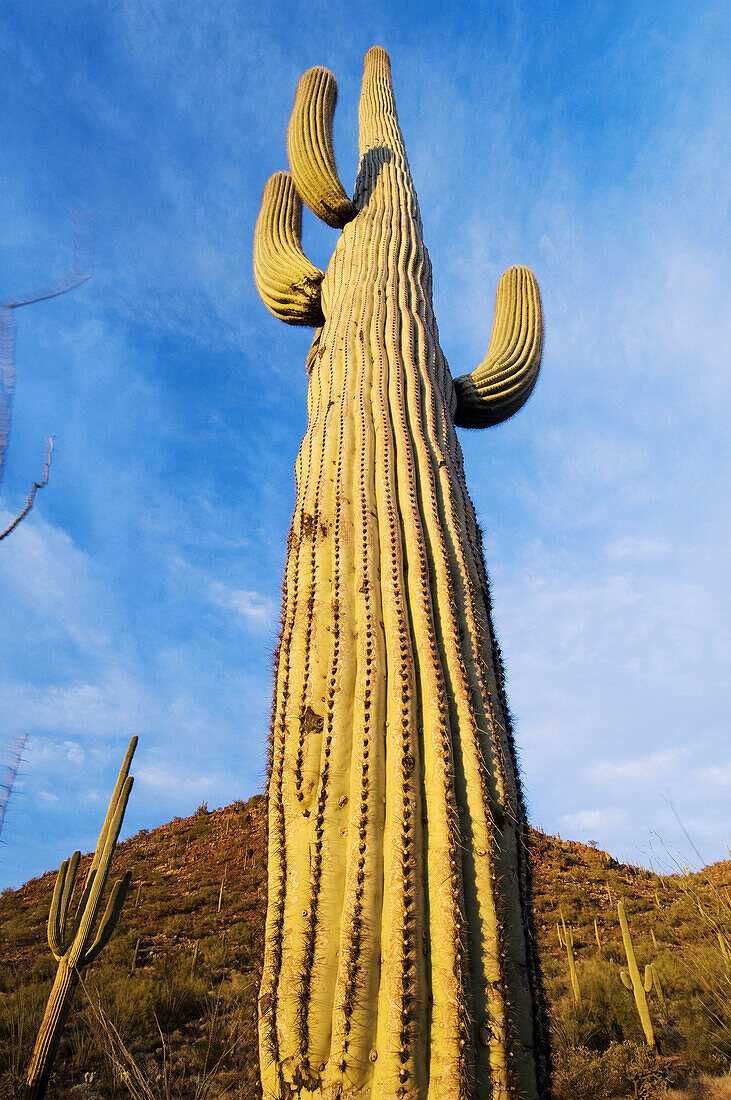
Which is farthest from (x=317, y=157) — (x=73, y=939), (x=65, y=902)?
(x=73, y=939)

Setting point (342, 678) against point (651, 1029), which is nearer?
point (342, 678)

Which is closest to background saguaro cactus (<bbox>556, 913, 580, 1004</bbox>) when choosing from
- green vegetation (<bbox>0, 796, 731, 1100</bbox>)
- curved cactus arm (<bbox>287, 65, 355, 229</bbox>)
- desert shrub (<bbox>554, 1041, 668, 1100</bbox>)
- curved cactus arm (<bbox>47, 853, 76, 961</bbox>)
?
green vegetation (<bbox>0, 796, 731, 1100</bbox>)

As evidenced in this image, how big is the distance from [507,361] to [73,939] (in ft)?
18.1

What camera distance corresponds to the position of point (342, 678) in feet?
7.73

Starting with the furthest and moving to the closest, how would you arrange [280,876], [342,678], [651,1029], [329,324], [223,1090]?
[651,1029], [223,1090], [329,324], [342,678], [280,876]

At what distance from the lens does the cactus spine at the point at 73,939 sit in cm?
424

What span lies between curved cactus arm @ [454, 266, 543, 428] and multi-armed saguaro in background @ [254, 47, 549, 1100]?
880 millimetres

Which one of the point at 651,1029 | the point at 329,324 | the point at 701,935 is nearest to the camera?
the point at 329,324

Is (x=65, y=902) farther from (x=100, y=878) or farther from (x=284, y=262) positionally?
(x=284, y=262)

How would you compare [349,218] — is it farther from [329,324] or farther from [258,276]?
[329,324]

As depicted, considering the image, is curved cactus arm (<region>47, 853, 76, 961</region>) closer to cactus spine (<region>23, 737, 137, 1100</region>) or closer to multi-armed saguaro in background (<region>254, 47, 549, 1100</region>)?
cactus spine (<region>23, 737, 137, 1100</region>)

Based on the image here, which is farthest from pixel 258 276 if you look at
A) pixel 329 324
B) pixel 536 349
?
pixel 536 349

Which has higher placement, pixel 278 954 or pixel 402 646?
pixel 402 646

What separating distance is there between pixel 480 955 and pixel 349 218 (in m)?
5.32
